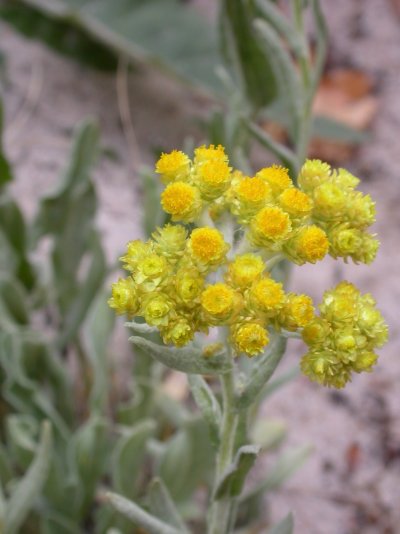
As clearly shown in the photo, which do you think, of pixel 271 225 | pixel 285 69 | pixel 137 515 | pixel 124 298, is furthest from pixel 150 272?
pixel 285 69

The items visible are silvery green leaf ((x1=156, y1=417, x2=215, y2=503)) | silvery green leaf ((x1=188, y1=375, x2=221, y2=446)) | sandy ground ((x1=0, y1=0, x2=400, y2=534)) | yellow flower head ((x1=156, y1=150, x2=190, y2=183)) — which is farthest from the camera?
sandy ground ((x1=0, y1=0, x2=400, y2=534))

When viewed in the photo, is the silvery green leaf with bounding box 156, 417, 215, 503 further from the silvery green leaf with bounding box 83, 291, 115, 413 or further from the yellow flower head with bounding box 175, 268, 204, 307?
the yellow flower head with bounding box 175, 268, 204, 307

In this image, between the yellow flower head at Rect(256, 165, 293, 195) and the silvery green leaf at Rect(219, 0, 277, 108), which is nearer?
the yellow flower head at Rect(256, 165, 293, 195)

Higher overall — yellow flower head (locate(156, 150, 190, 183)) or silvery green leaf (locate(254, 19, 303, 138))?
silvery green leaf (locate(254, 19, 303, 138))

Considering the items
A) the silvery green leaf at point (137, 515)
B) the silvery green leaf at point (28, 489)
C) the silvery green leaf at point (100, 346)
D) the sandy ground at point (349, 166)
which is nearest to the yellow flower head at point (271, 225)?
the silvery green leaf at point (137, 515)

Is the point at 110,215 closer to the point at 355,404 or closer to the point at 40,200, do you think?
the point at 40,200

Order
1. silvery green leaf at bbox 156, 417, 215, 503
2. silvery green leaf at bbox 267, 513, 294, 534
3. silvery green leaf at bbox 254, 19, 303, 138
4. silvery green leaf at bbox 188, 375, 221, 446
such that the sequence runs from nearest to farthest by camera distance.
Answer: silvery green leaf at bbox 188, 375, 221, 446 < silvery green leaf at bbox 267, 513, 294, 534 < silvery green leaf at bbox 254, 19, 303, 138 < silvery green leaf at bbox 156, 417, 215, 503

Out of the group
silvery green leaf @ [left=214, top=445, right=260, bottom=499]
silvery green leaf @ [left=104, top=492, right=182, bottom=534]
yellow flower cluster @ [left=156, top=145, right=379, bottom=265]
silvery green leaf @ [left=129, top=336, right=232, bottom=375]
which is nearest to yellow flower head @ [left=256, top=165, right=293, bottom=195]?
yellow flower cluster @ [left=156, top=145, right=379, bottom=265]
